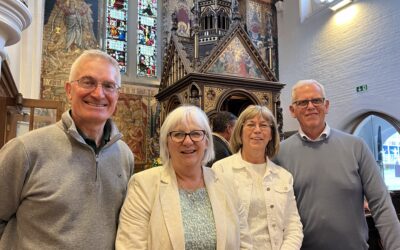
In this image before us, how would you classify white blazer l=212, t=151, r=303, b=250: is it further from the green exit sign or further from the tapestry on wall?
the green exit sign

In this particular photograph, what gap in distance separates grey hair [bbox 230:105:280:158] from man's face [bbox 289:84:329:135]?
0.72ft

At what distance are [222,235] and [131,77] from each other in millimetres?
7738

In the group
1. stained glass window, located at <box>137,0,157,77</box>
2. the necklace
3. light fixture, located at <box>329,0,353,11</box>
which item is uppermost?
light fixture, located at <box>329,0,353,11</box>

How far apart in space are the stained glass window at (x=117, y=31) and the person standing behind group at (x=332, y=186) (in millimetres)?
7298

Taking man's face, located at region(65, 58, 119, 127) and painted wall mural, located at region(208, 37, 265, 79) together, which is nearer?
man's face, located at region(65, 58, 119, 127)

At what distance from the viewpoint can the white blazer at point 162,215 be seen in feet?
5.10

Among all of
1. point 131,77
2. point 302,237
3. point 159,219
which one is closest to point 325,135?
point 302,237

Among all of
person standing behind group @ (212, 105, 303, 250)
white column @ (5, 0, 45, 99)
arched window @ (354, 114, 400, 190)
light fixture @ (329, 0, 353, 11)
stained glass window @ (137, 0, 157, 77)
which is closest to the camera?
person standing behind group @ (212, 105, 303, 250)

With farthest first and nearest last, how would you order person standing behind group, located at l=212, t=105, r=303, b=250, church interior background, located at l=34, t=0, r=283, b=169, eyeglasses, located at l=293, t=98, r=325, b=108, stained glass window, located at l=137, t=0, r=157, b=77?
1. stained glass window, located at l=137, t=0, r=157, b=77
2. church interior background, located at l=34, t=0, r=283, b=169
3. eyeglasses, located at l=293, t=98, r=325, b=108
4. person standing behind group, located at l=212, t=105, r=303, b=250

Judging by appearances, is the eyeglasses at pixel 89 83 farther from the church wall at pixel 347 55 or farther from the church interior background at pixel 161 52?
the church wall at pixel 347 55

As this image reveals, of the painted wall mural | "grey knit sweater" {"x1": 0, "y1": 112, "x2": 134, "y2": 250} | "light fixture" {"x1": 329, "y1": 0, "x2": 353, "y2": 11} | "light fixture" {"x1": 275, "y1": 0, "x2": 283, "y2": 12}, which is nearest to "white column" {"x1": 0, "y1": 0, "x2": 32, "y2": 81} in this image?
"grey knit sweater" {"x1": 0, "y1": 112, "x2": 134, "y2": 250}

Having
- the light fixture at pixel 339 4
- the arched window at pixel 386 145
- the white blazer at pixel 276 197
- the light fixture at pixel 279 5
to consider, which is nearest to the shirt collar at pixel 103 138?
the white blazer at pixel 276 197

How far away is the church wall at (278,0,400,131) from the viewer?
7.58m

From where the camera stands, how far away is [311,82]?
229cm
